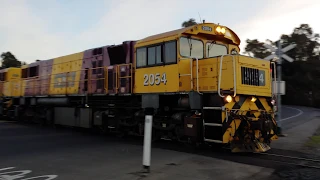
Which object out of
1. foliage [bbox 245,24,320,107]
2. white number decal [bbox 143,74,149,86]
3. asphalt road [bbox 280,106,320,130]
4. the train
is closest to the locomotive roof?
the train

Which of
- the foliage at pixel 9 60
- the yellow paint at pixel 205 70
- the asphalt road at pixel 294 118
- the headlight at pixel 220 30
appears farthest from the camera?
the foliage at pixel 9 60

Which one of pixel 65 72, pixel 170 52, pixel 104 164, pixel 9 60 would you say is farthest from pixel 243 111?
pixel 9 60

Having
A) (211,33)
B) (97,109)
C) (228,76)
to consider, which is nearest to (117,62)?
(97,109)

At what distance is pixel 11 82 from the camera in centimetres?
2139

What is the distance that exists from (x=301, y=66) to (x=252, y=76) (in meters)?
45.3

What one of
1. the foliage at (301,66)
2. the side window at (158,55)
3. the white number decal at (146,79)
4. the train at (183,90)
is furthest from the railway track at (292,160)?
the foliage at (301,66)

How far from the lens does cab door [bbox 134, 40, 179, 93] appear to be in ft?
33.1

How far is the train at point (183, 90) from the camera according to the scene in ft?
29.9

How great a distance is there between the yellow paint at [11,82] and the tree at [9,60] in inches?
1128

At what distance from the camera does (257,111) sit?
9898 millimetres

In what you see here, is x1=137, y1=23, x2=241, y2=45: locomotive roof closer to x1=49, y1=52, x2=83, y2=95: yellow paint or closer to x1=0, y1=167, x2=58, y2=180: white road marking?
x1=49, y1=52, x2=83, y2=95: yellow paint

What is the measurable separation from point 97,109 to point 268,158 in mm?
8085

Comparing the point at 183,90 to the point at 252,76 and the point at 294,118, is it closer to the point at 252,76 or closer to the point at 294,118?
the point at 252,76

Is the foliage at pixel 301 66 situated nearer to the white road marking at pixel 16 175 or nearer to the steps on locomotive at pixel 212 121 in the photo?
the steps on locomotive at pixel 212 121
